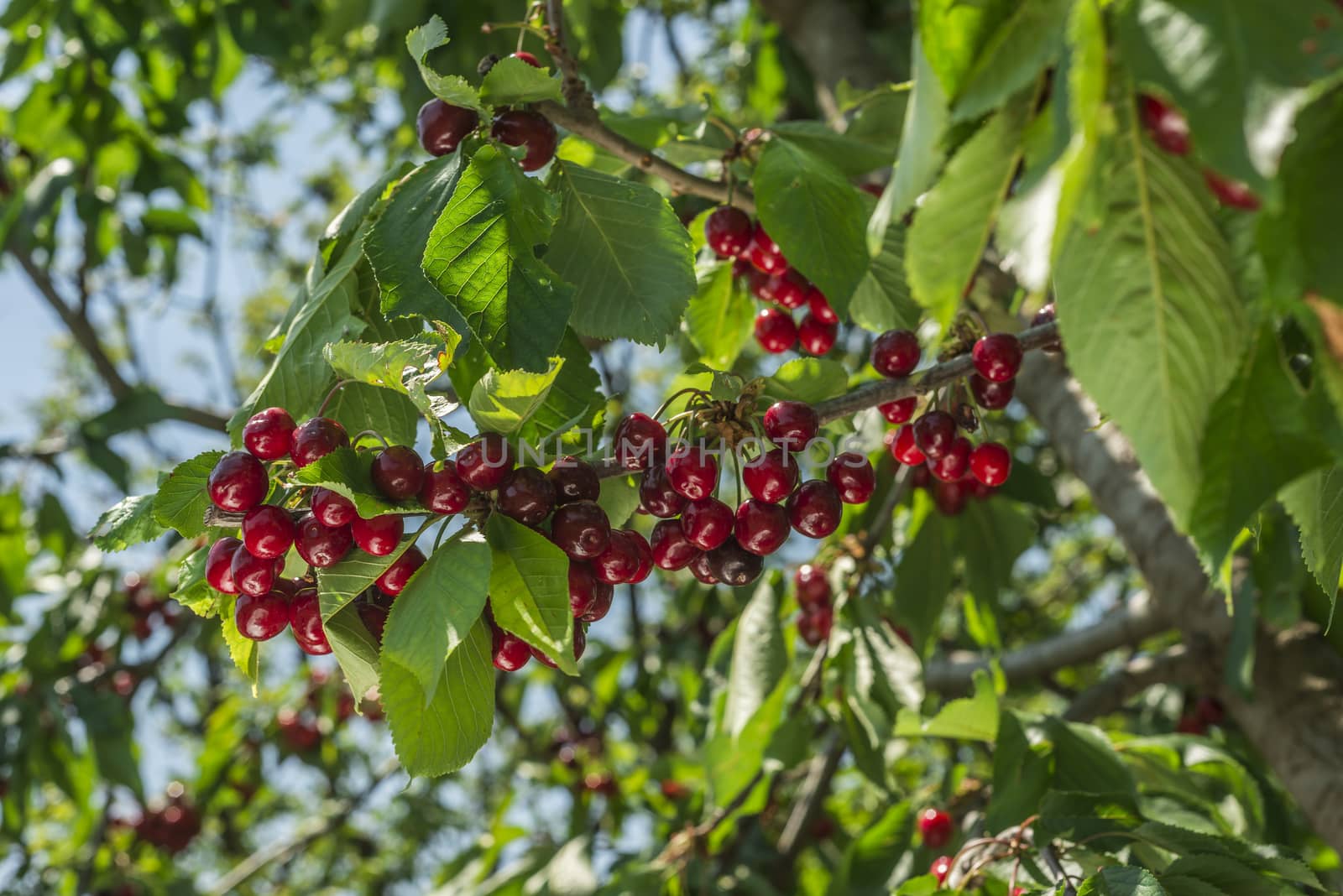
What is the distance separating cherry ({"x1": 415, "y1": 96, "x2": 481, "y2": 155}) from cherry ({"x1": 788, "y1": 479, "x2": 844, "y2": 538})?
0.63m

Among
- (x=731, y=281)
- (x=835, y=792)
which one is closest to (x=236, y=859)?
(x=835, y=792)

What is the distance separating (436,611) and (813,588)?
1.63 metres

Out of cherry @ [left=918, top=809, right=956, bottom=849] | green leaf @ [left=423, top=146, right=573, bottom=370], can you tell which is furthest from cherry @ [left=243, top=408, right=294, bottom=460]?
cherry @ [left=918, top=809, right=956, bottom=849]

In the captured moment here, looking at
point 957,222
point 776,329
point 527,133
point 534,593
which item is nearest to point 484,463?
point 534,593

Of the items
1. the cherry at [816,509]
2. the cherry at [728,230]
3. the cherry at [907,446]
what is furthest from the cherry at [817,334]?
the cherry at [816,509]

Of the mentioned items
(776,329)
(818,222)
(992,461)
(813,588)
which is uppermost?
(818,222)

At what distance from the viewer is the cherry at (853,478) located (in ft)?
4.63

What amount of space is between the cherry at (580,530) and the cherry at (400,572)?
0.16 metres

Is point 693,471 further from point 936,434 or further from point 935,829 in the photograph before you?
point 935,829

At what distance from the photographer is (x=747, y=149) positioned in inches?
68.7

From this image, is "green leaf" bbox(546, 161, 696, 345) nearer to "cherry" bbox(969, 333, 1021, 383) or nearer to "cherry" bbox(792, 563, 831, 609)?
"cherry" bbox(969, 333, 1021, 383)

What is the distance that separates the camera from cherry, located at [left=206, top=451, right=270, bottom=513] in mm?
1146

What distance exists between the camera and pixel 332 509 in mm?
1107

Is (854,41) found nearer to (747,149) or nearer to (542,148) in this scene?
(747,149)
